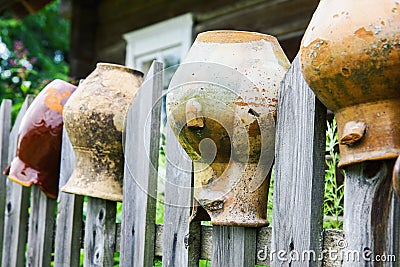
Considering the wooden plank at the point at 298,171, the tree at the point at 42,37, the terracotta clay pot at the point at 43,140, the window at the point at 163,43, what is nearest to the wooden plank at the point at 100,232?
the terracotta clay pot at the point at 43,140

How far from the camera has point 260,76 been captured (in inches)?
52.6

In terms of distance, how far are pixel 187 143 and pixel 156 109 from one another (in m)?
0.36

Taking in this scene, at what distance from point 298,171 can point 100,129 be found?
26.4 inches

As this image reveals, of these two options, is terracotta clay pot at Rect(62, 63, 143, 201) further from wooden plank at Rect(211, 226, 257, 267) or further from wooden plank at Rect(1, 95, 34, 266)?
wooden plank at Rect(1, 95, 34, 266)

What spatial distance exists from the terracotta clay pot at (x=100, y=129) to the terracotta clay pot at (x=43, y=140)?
0.21 metres

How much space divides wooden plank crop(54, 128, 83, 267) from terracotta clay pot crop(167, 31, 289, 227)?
0.73 meters

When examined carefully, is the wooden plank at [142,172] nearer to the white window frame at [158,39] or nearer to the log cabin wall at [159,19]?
the log cabin wall at [159,19]

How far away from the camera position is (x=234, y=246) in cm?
141

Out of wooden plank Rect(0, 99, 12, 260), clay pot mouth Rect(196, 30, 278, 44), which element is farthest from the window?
clay pot mouth Rect(196, 30, 278, 44)

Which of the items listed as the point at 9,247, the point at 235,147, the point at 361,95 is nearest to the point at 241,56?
the point at 235,147

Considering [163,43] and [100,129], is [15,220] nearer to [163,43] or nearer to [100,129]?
[100,129]

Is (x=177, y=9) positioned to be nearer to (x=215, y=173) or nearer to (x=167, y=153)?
(x=167, y=153)

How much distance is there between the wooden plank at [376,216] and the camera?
3.71 feet

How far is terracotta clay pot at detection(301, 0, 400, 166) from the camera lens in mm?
1056
